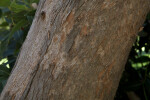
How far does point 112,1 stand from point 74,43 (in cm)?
18

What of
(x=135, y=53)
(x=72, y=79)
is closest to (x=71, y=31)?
(x=72, y=79)

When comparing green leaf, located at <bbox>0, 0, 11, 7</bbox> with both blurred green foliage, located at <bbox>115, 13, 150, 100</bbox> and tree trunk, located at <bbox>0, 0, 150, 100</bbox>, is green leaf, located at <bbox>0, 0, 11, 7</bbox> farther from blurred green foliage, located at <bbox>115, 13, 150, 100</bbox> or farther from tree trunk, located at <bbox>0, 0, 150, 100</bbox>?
blurred green foliage, located at <bbox>115, 13, 150, 100</bbox>

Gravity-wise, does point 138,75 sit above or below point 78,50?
below

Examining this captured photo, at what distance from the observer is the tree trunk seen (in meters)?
0.69

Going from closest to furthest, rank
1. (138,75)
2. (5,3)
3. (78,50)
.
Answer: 1. (78,50)
2. (5,3)
3. (138,75)

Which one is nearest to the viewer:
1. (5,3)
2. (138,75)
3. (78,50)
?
(78,50)

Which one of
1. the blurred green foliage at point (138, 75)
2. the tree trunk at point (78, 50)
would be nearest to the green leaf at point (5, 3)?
the tree trunk at point (78, 50)

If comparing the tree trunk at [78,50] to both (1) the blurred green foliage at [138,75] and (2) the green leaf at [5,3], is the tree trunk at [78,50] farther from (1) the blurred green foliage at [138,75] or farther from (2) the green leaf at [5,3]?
(1) the blurred green foliage at [138,75]

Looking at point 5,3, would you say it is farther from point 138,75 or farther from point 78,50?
point 138,75

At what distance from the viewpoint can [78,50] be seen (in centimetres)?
69

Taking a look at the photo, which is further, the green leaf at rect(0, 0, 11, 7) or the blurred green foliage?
the blurred green foliage

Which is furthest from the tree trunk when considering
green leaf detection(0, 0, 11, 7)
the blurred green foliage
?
the blurred green foliage

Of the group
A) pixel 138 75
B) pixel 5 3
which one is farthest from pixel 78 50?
pixel 138 75

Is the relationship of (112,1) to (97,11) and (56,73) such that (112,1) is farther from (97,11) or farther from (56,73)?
(56,73)
